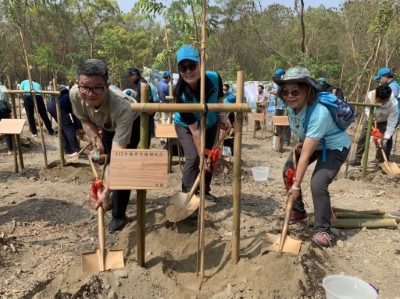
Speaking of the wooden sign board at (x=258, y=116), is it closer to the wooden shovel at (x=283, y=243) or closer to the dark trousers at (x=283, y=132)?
the dark trousers at (x=283, y=132)

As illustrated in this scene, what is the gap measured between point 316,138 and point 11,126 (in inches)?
192

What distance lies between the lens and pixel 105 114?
3176mm

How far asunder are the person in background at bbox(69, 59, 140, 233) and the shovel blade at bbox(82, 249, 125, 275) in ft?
1.26

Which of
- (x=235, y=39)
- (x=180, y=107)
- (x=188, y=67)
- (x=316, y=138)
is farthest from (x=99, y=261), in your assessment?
(x=235, y=39)

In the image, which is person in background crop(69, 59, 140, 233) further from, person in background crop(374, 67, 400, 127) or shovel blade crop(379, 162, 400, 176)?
person in background crop(374, 67, 400, 127)

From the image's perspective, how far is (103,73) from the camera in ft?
9.04

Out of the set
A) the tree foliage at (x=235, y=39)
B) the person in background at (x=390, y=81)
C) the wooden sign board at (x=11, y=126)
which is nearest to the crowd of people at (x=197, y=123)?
the wooden sign board at (x=11, y=126)

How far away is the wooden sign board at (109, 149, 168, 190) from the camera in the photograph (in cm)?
242

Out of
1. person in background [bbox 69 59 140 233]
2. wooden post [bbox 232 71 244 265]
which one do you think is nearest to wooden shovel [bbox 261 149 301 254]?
wooden post [bbox 232 71 244 265]

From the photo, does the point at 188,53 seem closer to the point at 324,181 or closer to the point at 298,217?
the point at 324,181

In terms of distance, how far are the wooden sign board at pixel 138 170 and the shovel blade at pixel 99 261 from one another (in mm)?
724

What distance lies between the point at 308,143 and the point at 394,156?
6488 mm

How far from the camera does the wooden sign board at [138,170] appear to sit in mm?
2418

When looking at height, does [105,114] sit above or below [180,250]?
above
